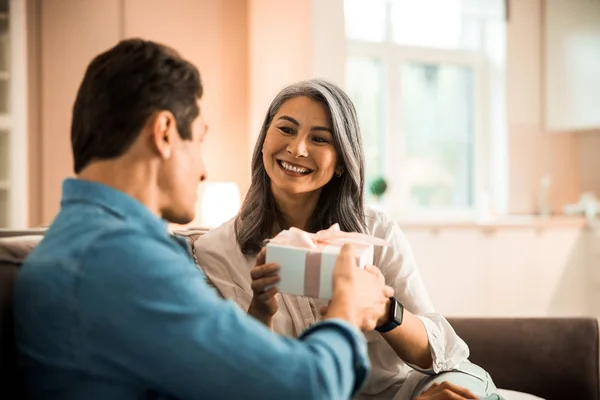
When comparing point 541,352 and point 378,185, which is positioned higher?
point 378,185

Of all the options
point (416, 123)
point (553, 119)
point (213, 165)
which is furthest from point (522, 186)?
point (213, 165)

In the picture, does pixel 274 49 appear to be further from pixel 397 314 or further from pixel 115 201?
pixel 115 201

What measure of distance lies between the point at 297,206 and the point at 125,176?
35.3 inches

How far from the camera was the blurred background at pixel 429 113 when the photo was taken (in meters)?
4.06

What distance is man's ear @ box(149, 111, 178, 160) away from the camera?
2.99 ft

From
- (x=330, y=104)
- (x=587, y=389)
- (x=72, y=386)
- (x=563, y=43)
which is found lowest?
(x=587, y=389)

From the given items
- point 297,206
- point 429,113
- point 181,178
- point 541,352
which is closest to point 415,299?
point 297,206

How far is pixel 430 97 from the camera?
509 centimetres

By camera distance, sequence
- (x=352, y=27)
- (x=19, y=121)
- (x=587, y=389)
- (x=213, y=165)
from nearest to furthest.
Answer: (x=587, y=389)
(x=19, y=121)
(x=213, y=165)
(x=352, y=27)

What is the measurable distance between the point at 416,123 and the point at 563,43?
1.32 metres

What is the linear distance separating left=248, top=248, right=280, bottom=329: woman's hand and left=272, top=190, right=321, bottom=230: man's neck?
46 centimetres

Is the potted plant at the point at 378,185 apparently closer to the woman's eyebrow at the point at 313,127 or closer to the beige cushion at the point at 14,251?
the woman's eyebrow at the point at 313,127

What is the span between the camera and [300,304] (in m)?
1.64

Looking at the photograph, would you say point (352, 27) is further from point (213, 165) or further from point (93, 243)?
point (93, 243)
